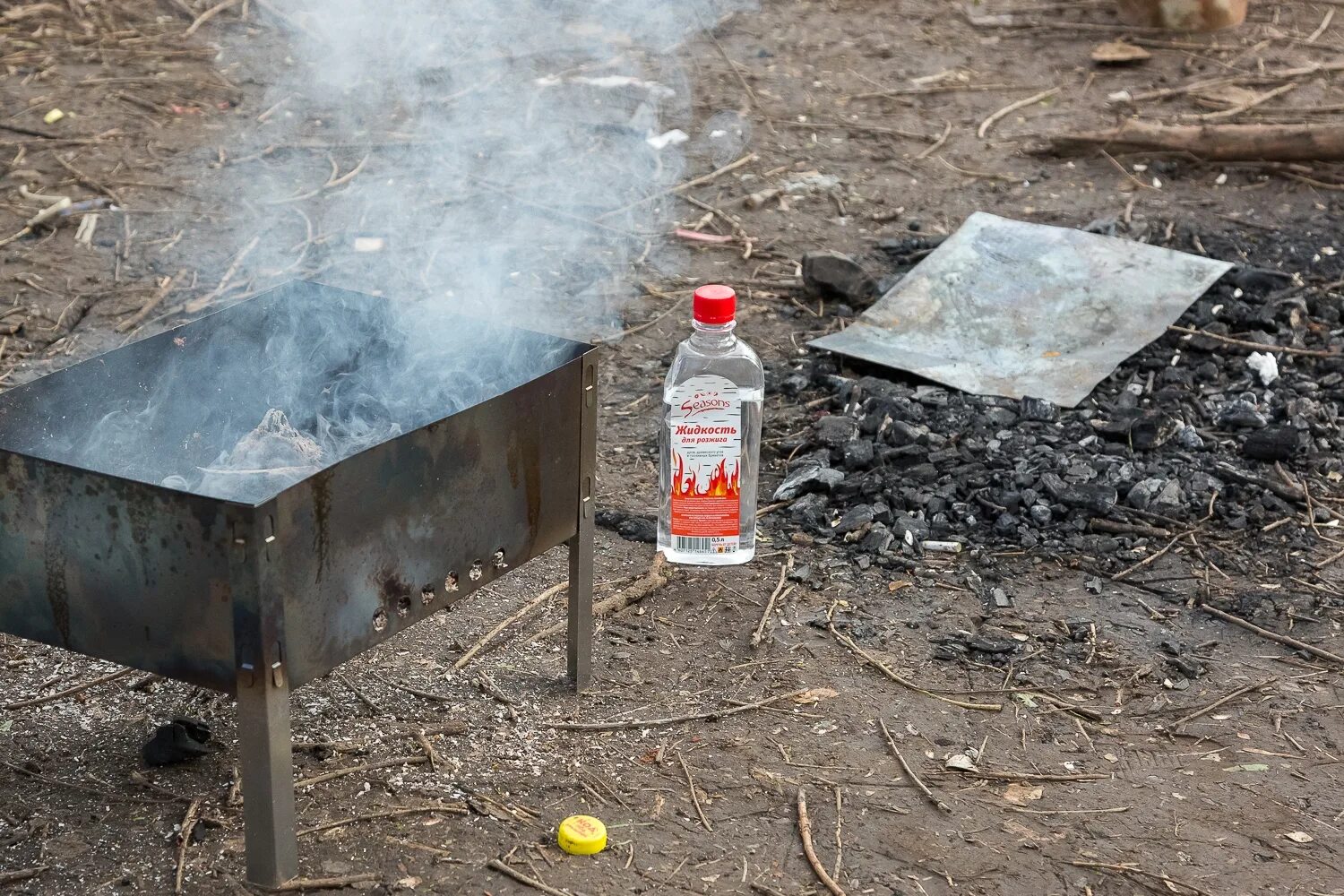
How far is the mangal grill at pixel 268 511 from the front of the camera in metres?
2.39

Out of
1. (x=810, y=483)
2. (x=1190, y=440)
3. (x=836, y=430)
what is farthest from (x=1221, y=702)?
(x=836, y=430)

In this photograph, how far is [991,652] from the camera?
363 centimetres

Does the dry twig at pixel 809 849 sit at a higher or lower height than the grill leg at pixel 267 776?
lower

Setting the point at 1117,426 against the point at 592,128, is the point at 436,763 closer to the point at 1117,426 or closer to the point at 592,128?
the point at 1117,426

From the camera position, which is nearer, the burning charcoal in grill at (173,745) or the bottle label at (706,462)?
the burning charcoal in grill at (173,745)

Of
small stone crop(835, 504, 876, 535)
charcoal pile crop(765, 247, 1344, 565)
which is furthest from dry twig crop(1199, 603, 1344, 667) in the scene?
small stone crop(835, 504, 876, 535)

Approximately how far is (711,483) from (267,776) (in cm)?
Result: 170

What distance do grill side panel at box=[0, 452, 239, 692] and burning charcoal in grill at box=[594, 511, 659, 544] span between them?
1871 mm

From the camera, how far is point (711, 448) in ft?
12.5

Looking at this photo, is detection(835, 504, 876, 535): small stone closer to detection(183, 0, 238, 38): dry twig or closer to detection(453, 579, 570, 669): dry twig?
detection(453, 579, 570, 669): dry twig

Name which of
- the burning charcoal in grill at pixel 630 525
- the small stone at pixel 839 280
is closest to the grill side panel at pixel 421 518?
the burning charcoal in grill at pixel 630 525

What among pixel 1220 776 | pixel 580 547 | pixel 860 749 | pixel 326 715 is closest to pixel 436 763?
pixel 326 715

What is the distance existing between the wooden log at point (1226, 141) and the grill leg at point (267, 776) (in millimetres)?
5899

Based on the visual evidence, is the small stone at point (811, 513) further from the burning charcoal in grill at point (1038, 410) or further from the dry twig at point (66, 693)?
the dry twig at point (66, 693)
